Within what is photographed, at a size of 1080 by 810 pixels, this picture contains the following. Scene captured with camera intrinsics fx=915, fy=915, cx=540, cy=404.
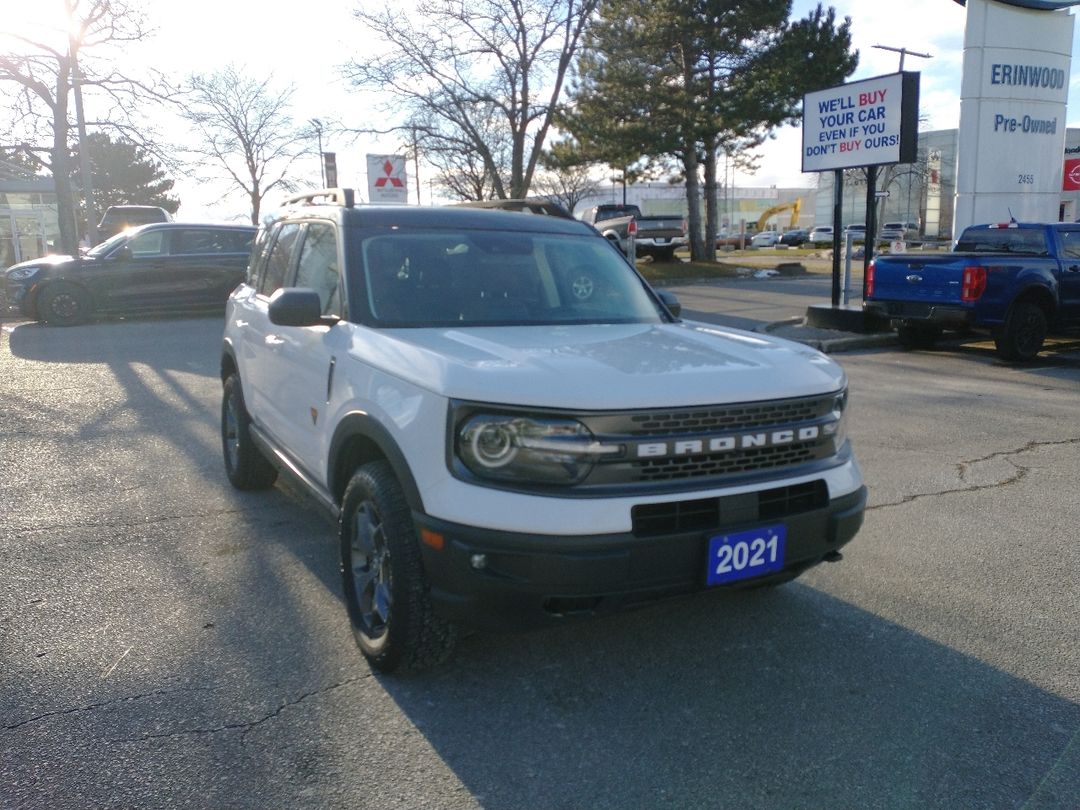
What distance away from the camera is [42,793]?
2.82m

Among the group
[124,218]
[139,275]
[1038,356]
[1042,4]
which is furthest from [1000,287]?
[124,218]

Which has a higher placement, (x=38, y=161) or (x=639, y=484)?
(x=38, y=161)

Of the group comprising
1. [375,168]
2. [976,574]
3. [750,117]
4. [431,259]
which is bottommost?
[976,574]

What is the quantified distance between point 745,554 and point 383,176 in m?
14.7

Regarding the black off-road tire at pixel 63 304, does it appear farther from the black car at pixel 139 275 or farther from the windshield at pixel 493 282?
the windshield at pixel 493 282

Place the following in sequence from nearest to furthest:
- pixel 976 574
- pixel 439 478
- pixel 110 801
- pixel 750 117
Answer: pixel 110 801, pixel 439 478, pixel 976 574, pixel 750 117

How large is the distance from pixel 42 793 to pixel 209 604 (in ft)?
4.80

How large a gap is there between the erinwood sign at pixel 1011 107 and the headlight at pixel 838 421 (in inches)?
585

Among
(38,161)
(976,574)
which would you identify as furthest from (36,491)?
(38,161)

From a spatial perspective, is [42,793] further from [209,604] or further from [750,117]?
[750,117]

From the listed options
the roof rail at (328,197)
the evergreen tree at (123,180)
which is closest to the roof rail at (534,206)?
the roof rail at (328,197)

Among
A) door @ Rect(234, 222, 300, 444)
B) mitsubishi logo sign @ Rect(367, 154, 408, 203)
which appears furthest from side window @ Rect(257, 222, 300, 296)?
mitsubishi logo sign @ Rect(367, 154, 408, 203)

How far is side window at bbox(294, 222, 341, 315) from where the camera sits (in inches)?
168

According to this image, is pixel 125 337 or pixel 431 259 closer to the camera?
pixel 431 259
